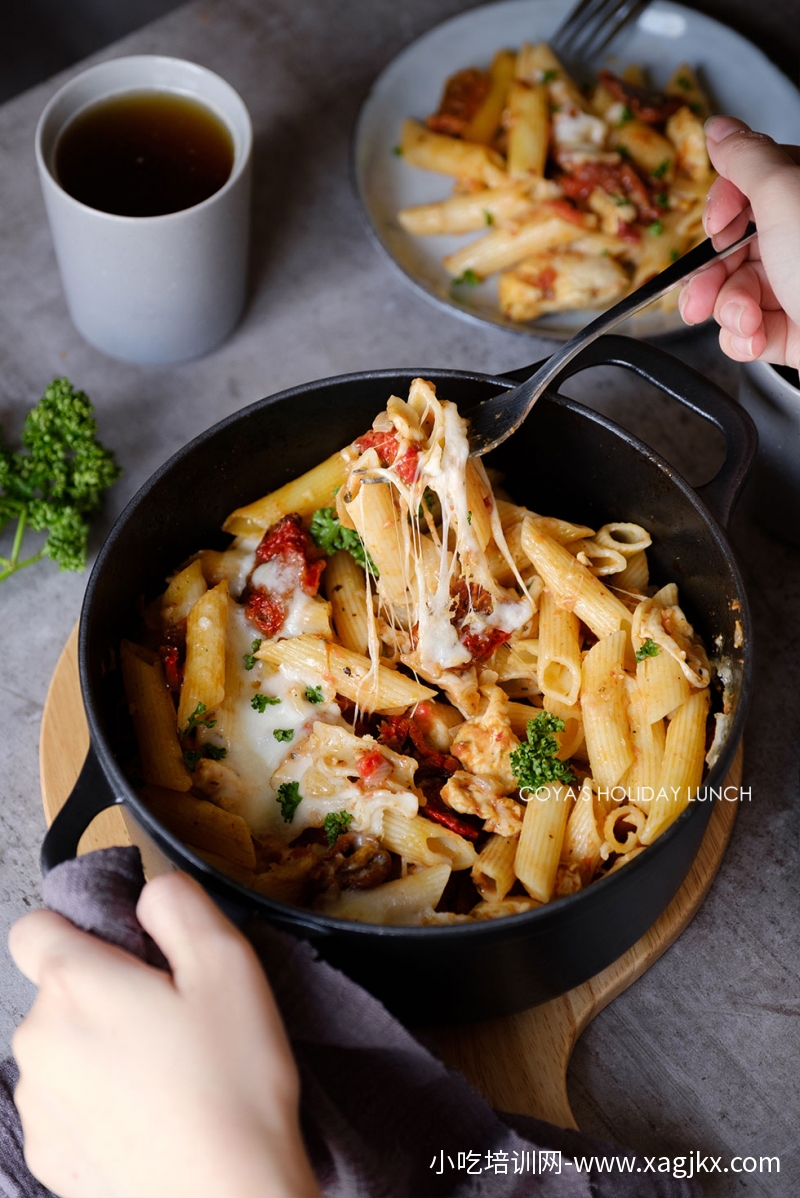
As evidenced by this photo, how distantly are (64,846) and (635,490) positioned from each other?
3.74 feet

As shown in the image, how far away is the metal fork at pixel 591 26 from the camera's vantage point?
9.65 ft

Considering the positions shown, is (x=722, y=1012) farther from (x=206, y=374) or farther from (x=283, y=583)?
(x=206, y=374)

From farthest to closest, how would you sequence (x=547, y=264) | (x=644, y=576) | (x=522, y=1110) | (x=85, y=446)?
(x=547, y=264) → (x=85, y=446) → (x=644, y=576) → (x=522, y=1110)

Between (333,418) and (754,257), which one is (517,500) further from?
(754,257)

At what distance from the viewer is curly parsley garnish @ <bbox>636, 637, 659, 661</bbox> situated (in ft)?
6.33

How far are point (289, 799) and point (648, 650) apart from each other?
65cm

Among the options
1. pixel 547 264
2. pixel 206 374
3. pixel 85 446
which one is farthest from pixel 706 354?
pixel 85 446

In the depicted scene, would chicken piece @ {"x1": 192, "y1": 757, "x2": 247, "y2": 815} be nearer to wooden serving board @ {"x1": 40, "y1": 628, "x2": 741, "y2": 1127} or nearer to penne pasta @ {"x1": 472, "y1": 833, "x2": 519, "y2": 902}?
wooden serving board @ {"x1": 40, "y1": 628, "x2": 741, "y2": 1127}

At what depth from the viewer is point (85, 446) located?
237cm

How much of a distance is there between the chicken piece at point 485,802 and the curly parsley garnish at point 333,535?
41 cm

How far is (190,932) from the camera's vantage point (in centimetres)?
139

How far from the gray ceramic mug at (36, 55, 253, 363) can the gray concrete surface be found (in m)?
0.12

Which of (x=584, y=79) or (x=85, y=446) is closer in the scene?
(x=85, y=446)

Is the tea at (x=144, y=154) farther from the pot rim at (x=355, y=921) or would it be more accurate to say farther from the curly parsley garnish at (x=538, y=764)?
the curly parsley garnish at (x=538, y=764)
